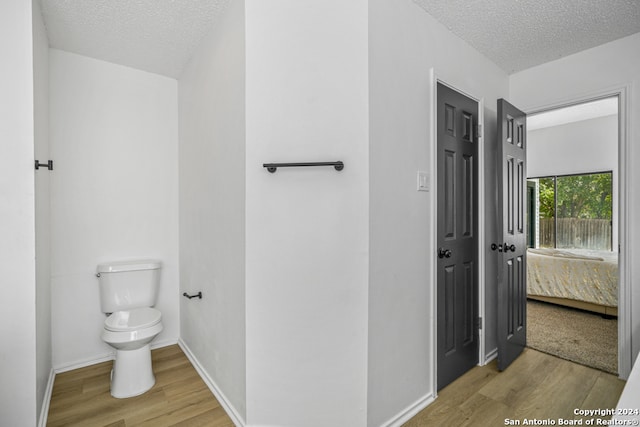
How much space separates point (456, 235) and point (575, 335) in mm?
1970

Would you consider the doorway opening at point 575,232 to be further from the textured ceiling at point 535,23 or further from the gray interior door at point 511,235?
the textured ceiling at point 535,23

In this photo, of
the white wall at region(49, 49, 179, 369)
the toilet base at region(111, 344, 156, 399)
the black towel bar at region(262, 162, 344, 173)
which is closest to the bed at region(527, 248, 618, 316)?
the black towel bar at region(262, 162, 344, 173)

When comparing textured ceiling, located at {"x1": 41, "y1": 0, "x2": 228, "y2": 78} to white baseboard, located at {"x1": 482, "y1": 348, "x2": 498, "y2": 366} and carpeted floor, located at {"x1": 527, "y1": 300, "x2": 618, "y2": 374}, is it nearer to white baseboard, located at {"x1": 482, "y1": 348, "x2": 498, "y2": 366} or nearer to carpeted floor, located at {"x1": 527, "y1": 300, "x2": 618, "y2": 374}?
white baseboard, located at {"x1": 482, "y1": 348, "x2": 498, "y2": 366}

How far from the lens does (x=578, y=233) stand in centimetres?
521

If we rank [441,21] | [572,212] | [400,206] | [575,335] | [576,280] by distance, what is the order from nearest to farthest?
[400,206]
[441,21]
[575,335]
[576,280]
[572,212]

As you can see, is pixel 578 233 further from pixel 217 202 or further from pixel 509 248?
pixel 217 202

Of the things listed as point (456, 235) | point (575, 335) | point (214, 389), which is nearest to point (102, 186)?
point (214, 389)

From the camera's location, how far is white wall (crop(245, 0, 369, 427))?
1618 mm

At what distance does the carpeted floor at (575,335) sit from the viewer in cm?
257

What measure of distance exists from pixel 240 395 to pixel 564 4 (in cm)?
300

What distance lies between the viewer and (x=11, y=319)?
1559 millimetres

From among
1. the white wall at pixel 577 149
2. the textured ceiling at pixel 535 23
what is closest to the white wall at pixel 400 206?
the textured ceiling at pixel 535 23

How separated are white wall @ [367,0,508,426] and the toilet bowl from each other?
1.52 metres

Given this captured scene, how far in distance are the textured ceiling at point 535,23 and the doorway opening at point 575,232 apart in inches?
24.3
